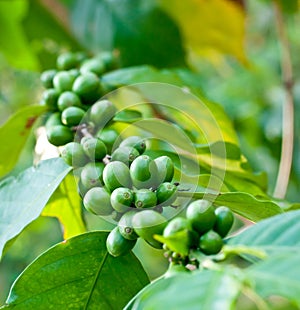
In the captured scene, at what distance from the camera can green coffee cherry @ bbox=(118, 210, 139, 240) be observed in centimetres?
73

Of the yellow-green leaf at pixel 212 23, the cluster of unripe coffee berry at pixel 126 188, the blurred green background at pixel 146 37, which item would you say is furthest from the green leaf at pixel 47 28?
the cluster of unripe coffee berry at pixel 126 188

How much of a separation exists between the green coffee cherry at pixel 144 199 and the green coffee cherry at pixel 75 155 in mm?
190

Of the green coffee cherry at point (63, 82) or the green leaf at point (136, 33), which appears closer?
the green coffee cherry at point (63, 82)

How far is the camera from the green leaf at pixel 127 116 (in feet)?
3.44

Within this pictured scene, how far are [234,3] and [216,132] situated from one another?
2.44ft

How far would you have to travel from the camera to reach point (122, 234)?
0.75 metres

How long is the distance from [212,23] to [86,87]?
36.8 inches

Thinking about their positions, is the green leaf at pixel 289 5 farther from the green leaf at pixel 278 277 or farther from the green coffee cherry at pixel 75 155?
the green leaf at pixel 278 277

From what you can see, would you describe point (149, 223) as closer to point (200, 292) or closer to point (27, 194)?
point (200, 292)

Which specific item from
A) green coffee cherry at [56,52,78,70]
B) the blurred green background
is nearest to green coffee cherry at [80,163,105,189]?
green coffee cherry at [56,52,78,70]

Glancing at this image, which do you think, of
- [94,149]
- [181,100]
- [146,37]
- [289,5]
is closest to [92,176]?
[94,149]

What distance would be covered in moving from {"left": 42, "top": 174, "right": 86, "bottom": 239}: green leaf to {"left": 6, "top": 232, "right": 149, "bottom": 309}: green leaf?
0.27 meters

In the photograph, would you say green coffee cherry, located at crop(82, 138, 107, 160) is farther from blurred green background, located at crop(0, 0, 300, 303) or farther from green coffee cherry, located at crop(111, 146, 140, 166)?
blurred green background, located at crop(0, 0, 300, 303)

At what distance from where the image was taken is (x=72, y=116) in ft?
3.36
